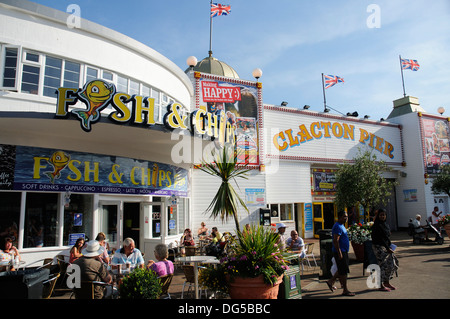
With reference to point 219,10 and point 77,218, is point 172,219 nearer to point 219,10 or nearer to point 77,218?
point 77,218

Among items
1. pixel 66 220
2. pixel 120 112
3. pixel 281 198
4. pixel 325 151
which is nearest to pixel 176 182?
pixel 66 220

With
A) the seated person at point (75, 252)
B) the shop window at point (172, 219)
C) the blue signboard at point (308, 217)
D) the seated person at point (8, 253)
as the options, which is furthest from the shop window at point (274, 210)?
the seated person at point (8, 253)

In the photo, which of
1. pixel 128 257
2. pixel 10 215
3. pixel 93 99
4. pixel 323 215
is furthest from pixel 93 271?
pixel 323 215

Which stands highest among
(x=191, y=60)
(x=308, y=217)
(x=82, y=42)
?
(x=191, y=60)

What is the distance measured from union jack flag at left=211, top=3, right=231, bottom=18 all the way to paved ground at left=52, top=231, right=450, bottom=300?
14.1 meters

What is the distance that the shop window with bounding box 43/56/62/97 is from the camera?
9688 mm

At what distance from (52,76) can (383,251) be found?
33.3 ft

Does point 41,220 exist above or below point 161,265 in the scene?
above

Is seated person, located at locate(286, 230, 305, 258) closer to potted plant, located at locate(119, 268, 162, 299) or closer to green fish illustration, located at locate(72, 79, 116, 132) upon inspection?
potted plant, located at locate(119, 268, 162, 299)

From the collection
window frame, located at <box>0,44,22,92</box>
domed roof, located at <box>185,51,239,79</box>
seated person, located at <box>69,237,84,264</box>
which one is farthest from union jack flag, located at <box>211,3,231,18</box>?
seated person, located at <box>69,237,84,264</box>

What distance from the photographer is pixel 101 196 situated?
35.5ft

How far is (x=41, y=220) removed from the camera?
9625 millimetres

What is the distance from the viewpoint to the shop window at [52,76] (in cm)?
969

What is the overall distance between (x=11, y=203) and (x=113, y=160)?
3144mm
